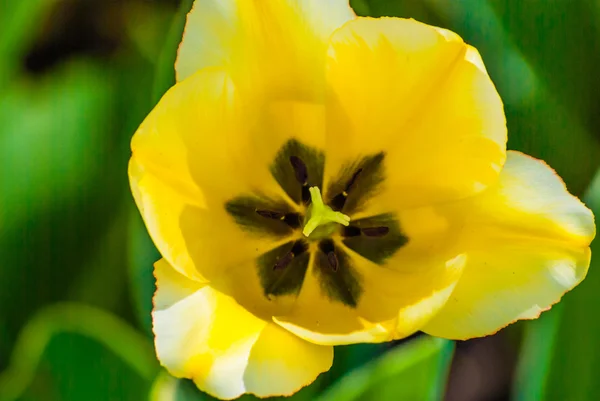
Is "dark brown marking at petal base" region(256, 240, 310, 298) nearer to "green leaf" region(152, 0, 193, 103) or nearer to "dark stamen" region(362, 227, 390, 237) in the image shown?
"dark stamen" region(362, 227, 390, 237)

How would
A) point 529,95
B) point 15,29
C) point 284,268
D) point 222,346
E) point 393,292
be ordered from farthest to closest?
point 15,29
point 529,95
point 284,268
point 393,292
point 222,346

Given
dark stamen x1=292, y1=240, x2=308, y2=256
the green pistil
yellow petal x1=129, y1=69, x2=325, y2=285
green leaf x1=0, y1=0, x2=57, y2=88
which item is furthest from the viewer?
green leaf x1=0, y1=0, x2=57, y2=88

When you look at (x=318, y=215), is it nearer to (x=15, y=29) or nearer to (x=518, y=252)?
(x=518, y=252)

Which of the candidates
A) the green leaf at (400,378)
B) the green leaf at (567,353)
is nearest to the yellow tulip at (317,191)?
the green leaf at (400,378)

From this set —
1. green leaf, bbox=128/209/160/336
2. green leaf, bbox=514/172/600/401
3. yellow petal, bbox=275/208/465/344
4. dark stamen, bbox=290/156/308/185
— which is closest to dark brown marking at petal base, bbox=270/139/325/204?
dark stamen, bbox=290/156/308/185

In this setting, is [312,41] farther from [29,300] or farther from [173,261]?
[29,300]

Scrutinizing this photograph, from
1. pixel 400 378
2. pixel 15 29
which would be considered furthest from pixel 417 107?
pixel 15 29

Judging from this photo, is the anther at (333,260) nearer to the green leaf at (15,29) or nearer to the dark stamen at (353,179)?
the dark stamen at (353,179)

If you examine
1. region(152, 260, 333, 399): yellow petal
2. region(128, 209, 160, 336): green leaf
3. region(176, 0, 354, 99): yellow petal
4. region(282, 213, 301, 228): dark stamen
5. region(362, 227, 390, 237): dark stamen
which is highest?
region(176, 0, 354, 99): yellow petal
